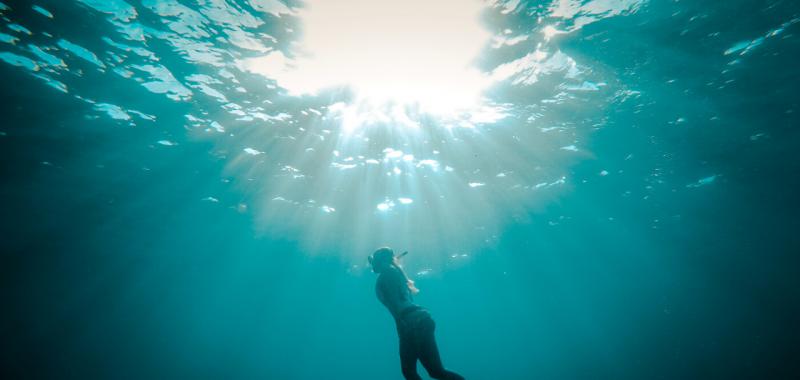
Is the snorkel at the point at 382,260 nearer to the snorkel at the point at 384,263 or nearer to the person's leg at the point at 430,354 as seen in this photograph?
the snorkel at the point at 384,263

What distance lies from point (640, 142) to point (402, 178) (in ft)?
34.3

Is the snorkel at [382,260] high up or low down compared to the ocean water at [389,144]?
down

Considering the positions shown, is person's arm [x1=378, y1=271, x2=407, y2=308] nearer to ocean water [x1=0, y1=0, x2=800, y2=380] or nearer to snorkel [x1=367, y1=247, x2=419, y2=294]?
snorkel [x1=367, y1=247, x2=419, y2=294]

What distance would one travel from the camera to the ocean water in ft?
26.3

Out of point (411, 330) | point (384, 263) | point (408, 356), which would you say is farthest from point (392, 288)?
point (408, 356)

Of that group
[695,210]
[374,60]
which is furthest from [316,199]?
[695,210]

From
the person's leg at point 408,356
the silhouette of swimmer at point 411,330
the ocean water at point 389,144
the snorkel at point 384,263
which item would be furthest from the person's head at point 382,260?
the ocean water at point 389,144

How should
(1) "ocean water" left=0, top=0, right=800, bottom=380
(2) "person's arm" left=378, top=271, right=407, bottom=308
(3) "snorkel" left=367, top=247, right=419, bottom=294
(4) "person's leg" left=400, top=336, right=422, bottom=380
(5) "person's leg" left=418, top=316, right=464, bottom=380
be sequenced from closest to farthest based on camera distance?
(5) "person's leg" left=418, top=316, right=464, bottom=380 → (4) "person's leg" left=400, top=336, right=422, bottom=380 → (2) "person's arm" left=378, top=271, right=407, bottom=308 → (3) "snorkel" left=367, top=247, right=419, bottom=294 → (1) "ocean water" left=0, top=0, right=800, bottom=380

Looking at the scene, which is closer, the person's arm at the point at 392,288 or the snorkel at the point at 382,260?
the person's arm at the point at 392,288

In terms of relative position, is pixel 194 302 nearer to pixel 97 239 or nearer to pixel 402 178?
pixel 97 239

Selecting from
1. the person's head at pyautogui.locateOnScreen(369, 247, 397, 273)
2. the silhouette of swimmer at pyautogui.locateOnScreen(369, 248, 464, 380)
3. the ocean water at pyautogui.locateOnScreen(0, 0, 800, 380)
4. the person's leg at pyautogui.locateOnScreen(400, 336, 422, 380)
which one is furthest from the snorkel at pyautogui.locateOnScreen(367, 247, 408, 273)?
the ocean water at pyautogui.locateOnScreen(0, 0, 800, 380)

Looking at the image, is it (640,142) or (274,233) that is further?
(274,233)

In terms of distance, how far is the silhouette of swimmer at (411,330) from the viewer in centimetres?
317

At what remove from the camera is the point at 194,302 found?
128ft
